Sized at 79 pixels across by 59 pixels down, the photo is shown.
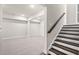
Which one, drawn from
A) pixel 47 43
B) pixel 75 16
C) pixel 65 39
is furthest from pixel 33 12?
pixel 75 16

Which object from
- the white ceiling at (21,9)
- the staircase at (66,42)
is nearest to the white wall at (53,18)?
the staircase at (66,42)

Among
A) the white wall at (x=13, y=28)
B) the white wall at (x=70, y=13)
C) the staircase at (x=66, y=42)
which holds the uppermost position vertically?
the white wall at (x=70, y=13)

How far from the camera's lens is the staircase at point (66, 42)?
6.02ft

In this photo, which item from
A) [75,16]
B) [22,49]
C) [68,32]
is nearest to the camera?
[22,49]

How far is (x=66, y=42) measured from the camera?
1909 millimetres

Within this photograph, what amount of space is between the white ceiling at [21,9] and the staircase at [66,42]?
0.69 metres

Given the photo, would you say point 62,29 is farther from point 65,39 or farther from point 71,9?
point 71,9

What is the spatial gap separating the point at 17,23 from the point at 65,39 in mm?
1051

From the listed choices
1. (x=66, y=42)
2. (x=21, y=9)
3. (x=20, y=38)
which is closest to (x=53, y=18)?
(x=66, y=42)

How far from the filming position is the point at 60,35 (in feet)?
6.57

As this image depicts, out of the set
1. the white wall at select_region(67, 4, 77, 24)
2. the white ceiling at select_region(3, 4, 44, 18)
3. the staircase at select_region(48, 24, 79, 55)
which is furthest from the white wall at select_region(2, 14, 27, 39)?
the white wall at select_region(67, 4, 77, 24)

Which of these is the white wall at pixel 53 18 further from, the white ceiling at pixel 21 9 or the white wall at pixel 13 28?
the white wall at pixel 13 28

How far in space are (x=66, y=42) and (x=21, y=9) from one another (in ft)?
3.74

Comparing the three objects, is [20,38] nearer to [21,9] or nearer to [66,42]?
[21,9]
